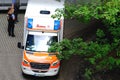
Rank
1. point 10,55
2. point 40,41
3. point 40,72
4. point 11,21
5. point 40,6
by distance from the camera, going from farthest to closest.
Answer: point 11,21
point 10,55
point 40,6
point 40,41
point 40,72

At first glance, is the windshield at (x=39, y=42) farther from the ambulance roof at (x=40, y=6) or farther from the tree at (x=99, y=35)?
the tree at (x=99, y=35)

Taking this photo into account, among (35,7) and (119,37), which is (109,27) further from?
(35,7)

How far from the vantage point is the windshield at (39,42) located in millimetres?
17984

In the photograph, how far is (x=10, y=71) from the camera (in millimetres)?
18797

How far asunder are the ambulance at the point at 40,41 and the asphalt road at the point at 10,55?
760 millimetres

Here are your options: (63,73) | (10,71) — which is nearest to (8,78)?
(10,71)

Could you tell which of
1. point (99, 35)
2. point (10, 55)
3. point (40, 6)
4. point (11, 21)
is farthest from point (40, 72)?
point (11, 21)

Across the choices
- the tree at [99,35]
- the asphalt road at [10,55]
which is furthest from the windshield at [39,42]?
the tree at [99,35]

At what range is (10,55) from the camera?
20.0 meters

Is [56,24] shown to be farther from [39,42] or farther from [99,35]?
[99,35]

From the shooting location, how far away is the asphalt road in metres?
18.4

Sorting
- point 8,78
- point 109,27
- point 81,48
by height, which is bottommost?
point 8,78

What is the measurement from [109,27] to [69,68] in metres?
4.80

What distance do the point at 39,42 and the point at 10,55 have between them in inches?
103
